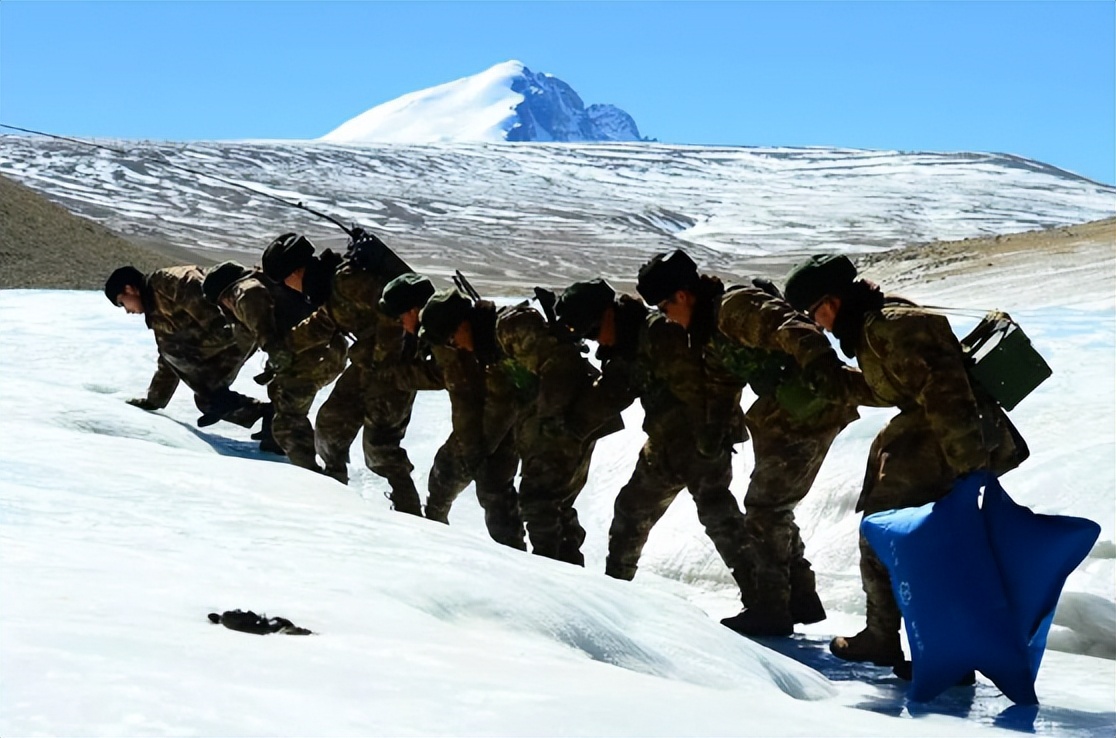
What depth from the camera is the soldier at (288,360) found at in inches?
323

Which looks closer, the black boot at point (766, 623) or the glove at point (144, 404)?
the black boot at point (766, 623)

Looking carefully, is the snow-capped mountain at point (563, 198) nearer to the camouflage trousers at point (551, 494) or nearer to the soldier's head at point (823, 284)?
the camouflage trousers at point (551, 494)

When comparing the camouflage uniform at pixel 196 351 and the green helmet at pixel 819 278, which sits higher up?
the green helmet at pixel 819 278

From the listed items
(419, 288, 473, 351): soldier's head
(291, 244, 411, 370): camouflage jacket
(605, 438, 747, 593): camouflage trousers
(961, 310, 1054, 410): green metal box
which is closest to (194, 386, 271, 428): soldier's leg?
(291, 244, 411, 370): camouflage jacket

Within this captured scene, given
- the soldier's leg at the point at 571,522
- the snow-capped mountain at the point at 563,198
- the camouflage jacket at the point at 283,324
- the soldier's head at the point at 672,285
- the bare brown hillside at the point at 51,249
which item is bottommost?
the soldier's leg at the point at 571,522

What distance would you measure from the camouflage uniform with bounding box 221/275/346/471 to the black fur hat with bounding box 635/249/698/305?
260 centimetres

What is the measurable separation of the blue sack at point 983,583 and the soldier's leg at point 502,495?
120 inches

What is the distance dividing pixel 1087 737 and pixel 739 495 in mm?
3810

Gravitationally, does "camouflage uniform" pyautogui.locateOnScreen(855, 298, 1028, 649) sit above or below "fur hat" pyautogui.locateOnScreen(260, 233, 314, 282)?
below

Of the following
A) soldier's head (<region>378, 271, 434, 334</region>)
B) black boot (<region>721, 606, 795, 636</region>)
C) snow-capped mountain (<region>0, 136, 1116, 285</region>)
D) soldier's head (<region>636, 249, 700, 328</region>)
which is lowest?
black boot (<region>721, 606, 795, 636</region>)

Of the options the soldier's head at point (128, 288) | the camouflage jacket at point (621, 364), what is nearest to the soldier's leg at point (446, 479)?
the camouflage jacket at point (621, 364)

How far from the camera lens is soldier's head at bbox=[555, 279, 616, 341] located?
6.54 metres

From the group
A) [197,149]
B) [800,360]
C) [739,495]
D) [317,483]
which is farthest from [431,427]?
[197,149]

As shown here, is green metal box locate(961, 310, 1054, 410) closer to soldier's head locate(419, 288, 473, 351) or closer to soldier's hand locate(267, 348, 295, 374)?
soldier's head locate(419, 288, 473, 351)
